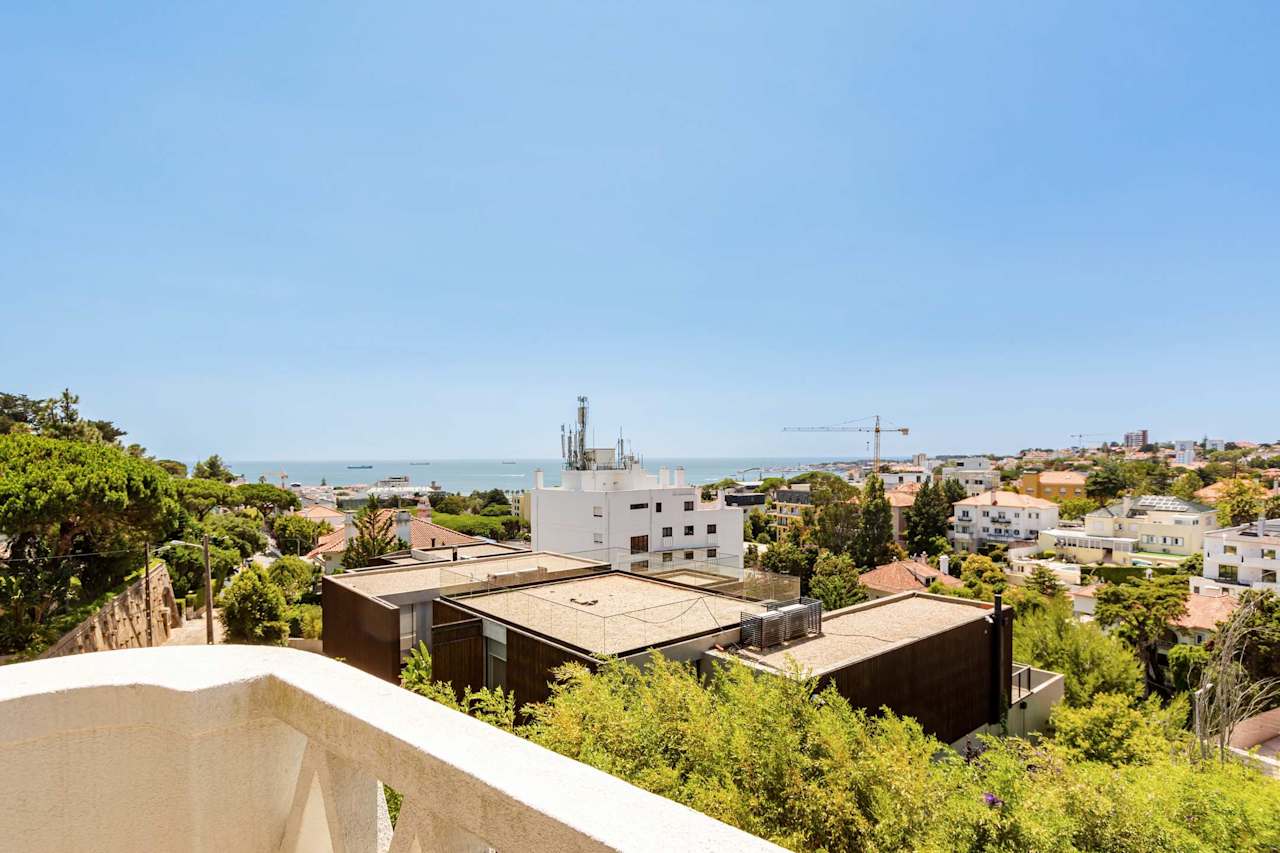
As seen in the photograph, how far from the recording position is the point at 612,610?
10.6 meters

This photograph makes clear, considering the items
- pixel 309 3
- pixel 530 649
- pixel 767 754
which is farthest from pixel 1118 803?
pixel 309 3

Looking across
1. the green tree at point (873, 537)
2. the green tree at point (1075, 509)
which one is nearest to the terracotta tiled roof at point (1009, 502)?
the green tree at point (1075, 509)

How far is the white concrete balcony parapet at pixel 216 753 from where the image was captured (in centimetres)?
130

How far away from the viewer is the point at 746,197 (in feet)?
71.4

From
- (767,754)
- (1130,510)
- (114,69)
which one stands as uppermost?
(114,69)

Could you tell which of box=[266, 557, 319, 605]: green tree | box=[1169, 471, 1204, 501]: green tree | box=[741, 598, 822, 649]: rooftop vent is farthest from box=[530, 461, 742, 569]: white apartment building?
box=[1169, 471, 1204, 501]: green tree

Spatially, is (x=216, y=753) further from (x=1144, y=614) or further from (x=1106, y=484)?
(x=1106, y=484)

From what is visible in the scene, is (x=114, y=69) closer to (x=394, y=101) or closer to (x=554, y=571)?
(x=394, y=101)

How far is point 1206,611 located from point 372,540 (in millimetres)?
38233

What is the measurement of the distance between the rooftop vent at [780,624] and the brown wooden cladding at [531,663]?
10.4 ft

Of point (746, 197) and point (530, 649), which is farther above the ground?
point (746, 197)

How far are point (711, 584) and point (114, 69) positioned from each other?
13649 millimetres

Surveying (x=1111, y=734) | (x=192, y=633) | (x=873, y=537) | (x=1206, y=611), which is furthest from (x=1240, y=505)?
(x=192, y=633)

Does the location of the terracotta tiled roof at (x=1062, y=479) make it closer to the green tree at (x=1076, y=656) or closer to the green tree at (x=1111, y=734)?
the green tree at (x=1076, y=656)
